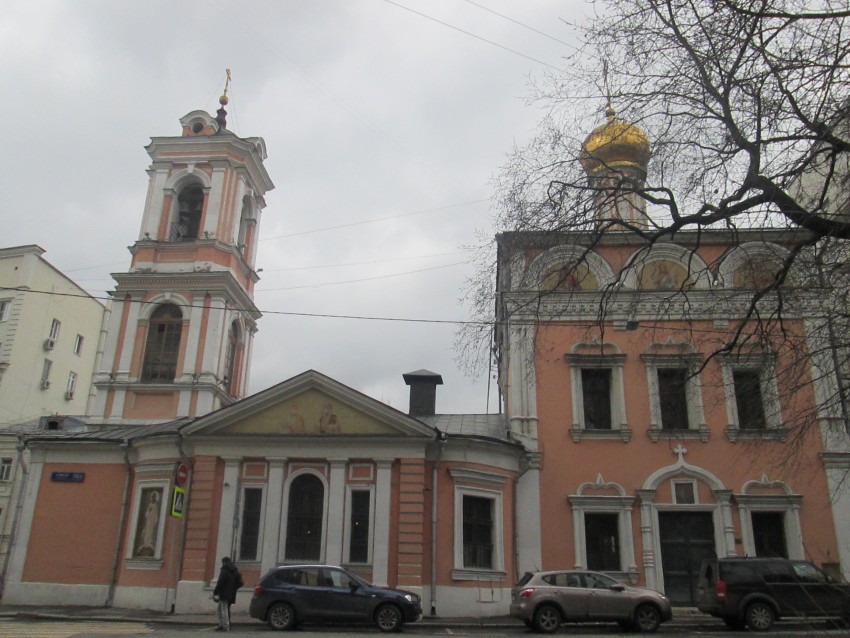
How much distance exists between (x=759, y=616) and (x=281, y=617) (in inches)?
384

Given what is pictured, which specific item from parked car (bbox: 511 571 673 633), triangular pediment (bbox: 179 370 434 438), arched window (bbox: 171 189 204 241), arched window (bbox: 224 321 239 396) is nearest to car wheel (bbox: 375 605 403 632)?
parked car (bbox: 511 571 673 633)

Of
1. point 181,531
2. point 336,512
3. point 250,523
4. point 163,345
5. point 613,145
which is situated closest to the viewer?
point 613,145

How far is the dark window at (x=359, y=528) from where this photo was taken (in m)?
18.8

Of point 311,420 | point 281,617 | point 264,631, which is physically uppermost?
point 311,420

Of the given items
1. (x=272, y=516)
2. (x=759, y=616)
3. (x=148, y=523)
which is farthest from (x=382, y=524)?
(x=759, y=616)

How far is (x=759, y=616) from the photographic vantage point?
51.0 feet

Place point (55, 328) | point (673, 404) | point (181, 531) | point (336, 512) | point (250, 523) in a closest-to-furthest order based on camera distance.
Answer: point (336, 512), point (250, 523), point (181, 531), point (673, 404), point (55, 328)

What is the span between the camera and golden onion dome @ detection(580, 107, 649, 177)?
10.5m

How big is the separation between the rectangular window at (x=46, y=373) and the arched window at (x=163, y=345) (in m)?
19.7

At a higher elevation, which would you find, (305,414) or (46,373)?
(46,373)

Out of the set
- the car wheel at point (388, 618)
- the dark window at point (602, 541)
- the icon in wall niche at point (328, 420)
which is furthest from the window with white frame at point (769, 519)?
the icon in wall niche at point (328, 420)

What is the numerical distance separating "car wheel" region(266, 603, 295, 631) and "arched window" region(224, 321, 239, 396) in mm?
13026

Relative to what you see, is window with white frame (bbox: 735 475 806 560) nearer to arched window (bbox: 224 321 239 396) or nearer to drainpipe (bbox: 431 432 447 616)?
drainpipe (bbox: 431 432 447 616)

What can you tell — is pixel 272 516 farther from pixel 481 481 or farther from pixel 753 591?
pixel 753 591
